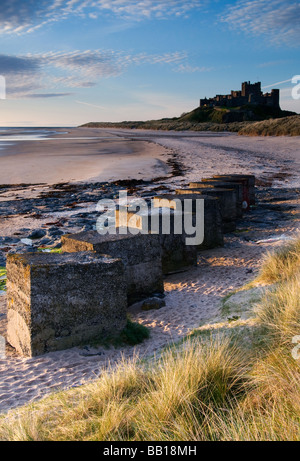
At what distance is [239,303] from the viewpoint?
16.0 ft

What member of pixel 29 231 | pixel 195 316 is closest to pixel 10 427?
pixel 195 316

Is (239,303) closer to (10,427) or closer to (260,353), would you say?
(260,353)

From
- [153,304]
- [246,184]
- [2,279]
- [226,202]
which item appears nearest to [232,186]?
[226,202]

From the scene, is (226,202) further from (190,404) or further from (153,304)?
(190,404)

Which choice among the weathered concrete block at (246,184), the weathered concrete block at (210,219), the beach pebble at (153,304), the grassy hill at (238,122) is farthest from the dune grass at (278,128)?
the beach pebble at (153,304)

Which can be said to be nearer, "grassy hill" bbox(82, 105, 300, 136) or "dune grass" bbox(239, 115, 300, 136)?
"dune grass" bbox(239, 115, 300, 136)

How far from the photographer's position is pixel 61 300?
419cm

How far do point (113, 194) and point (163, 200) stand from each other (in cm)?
527

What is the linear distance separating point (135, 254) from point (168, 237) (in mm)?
1149

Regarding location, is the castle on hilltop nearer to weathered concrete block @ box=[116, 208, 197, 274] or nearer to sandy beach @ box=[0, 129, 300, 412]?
sandy beach @ box=[0, 129, 300, 412]

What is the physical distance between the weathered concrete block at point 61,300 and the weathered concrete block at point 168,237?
2.00 meters

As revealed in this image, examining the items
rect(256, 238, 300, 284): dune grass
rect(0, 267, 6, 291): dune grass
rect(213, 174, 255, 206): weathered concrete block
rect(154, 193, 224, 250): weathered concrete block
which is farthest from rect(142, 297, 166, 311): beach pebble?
rect(213, 174, 255, 206): weathered concrete block

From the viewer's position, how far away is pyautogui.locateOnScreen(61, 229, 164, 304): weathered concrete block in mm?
5531

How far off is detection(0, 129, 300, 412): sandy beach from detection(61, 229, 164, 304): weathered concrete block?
11.6 inches
